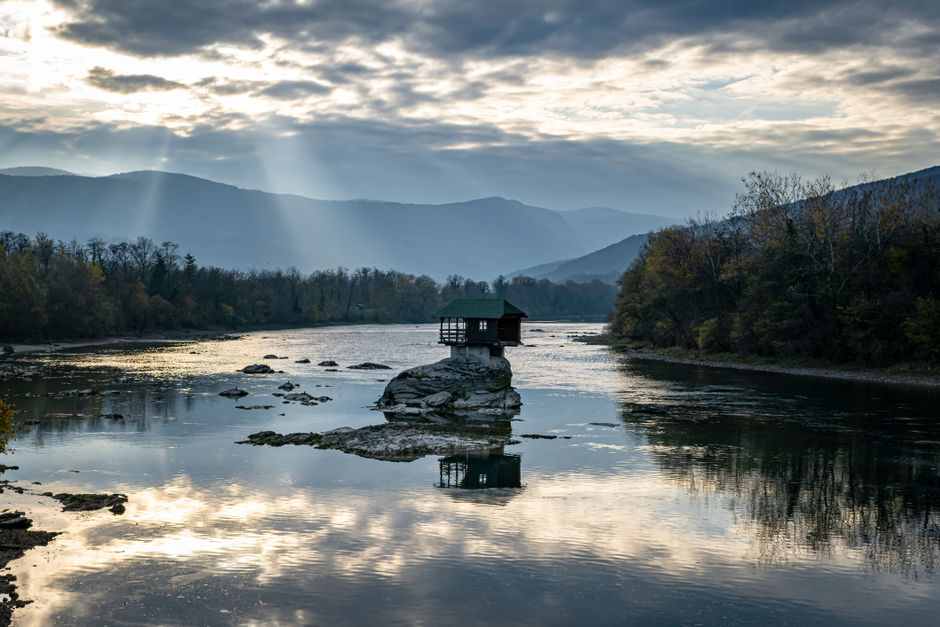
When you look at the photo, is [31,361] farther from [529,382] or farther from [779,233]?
[779,233]

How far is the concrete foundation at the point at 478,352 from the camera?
62.8m

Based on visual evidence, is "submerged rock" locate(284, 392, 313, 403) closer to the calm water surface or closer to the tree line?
the calm water surface

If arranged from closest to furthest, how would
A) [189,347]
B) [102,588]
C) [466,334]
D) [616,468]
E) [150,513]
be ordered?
[102,588]
[150,513]
[616,468]
[466,334]
[189,347]

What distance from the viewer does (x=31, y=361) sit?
281 ft

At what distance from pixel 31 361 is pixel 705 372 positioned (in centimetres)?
7758

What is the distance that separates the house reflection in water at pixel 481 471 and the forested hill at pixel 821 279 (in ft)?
168

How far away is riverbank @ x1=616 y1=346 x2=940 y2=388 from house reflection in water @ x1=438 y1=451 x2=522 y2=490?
48.3 metres

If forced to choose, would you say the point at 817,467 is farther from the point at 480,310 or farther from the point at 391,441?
the point at 480,310

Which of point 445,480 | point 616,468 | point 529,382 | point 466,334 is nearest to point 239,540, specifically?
point 445,480

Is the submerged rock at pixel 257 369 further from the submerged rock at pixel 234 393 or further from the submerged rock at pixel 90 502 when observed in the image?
the submerged rock at pixel 90 502

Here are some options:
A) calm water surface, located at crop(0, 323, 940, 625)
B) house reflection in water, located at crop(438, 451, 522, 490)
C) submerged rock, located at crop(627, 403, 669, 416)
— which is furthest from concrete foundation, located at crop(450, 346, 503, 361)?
house reflection in water, located at crop(438, 451, 522, 490)

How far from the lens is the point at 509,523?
85.5 feet

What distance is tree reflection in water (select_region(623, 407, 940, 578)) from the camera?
24.0m

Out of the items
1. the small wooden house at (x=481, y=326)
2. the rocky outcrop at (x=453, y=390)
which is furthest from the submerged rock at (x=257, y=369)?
the rocky outcrop at (x=453, y=390)
